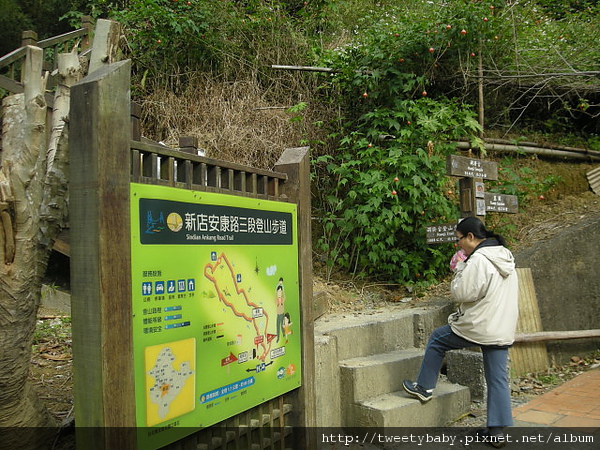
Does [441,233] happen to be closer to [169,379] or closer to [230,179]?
[230,179]

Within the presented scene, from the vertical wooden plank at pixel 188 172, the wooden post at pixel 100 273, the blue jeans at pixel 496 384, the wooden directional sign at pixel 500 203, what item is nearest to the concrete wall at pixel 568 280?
the wooden directional sign at pixel 500 203

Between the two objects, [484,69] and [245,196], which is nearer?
[245,196]

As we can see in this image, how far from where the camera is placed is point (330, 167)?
6738 mm

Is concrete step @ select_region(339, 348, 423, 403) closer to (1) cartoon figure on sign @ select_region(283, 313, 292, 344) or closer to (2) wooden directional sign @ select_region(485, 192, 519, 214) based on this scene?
(1) cartoon figure on sign @ select_region(283, 313, 292, 344)

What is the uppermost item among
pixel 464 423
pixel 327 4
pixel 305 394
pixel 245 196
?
pixel 327 4

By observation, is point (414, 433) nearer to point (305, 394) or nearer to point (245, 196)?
point (305, 394)

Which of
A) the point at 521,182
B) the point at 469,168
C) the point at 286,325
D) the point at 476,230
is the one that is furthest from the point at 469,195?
the point at 286,325

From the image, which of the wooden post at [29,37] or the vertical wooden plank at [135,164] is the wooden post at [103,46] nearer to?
the vertical wooden plank at [135,164]

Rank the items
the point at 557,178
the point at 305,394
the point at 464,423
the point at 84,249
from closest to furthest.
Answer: the point at 84,249, the point at 305,394, the point at 464,423, the point at 557,178

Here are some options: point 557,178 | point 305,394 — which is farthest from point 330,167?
point 557,178

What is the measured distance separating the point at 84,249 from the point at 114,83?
71cm

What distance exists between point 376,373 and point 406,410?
42 cm

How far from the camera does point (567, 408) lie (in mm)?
4723

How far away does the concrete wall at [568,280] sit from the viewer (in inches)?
256
